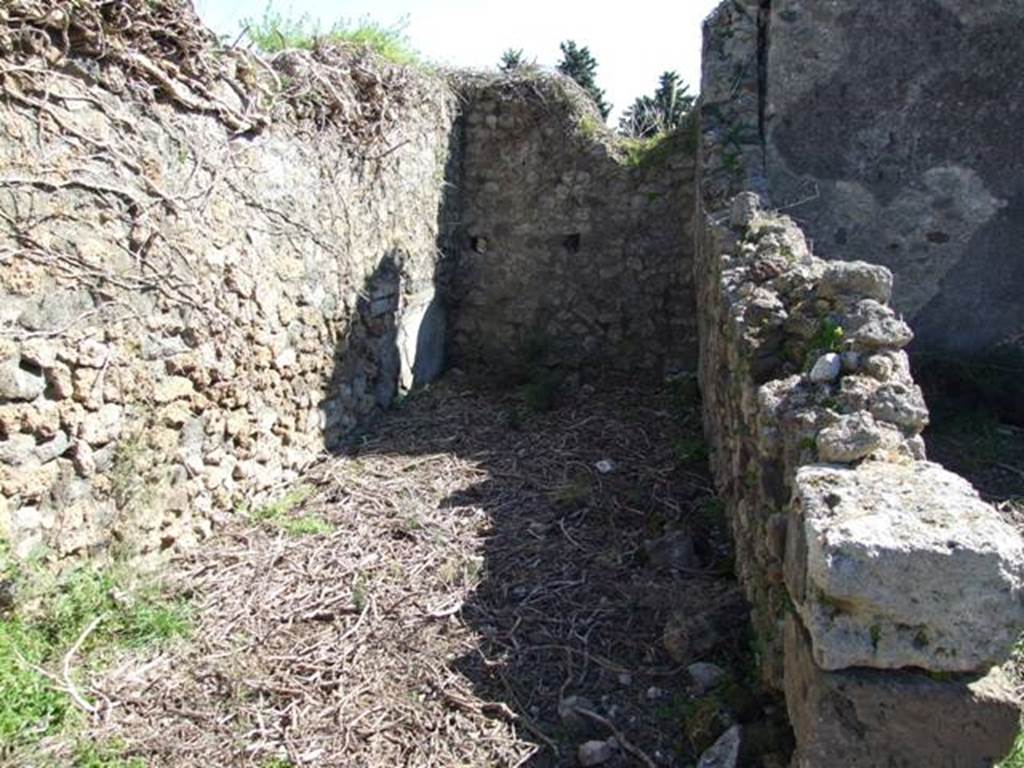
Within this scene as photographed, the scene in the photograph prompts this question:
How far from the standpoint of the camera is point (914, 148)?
5785 millimetres

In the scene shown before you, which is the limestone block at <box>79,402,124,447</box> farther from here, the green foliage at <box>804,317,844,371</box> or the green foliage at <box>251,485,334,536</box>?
the green foliage at <box>804,317,844,371</box>

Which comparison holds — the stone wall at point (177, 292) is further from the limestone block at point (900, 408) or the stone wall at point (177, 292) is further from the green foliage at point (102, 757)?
the limestone block at point (900, 408)

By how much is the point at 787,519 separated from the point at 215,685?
1.90 m

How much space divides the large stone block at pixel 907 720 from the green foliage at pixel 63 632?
1.87 m

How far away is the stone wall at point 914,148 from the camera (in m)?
5.65

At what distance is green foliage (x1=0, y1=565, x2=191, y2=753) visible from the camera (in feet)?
8.91

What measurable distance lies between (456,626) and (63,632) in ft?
4.41

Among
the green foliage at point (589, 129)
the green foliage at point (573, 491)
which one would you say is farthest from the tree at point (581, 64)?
the green foliage at point (573, 491)

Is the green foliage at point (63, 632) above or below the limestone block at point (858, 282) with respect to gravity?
below

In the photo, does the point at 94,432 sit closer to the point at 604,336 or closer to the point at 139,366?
the point at 139,366

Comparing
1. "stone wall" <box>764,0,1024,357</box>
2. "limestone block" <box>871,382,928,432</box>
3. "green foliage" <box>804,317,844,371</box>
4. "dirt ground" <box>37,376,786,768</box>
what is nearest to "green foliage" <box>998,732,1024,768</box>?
"dirt ground" <box>37,376,786,768</box>

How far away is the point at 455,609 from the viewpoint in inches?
143

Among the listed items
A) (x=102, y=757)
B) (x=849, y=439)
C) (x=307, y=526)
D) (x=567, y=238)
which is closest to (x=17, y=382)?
(x=102, y=757)

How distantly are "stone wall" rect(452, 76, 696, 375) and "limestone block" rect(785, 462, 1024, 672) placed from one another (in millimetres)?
4940
